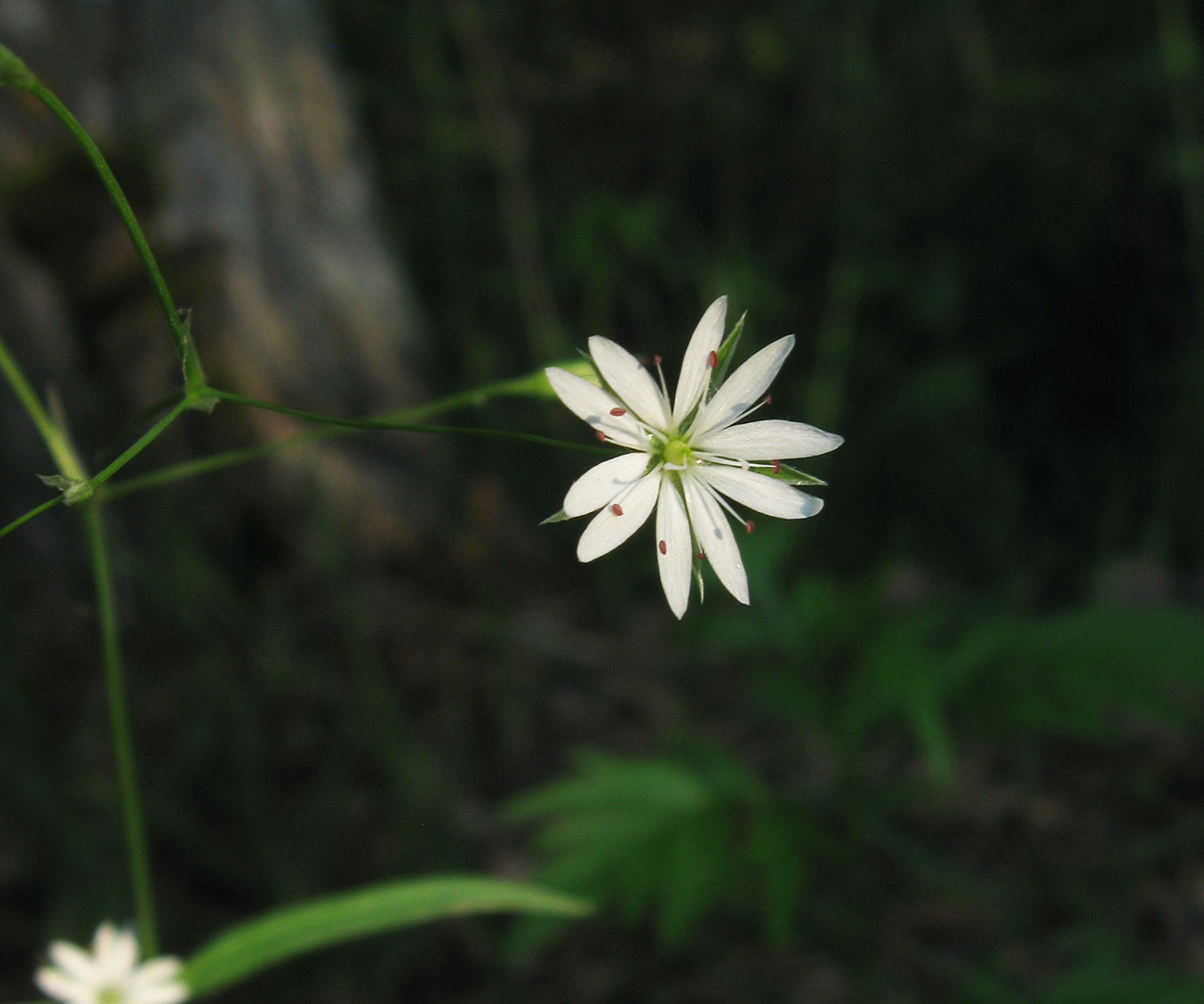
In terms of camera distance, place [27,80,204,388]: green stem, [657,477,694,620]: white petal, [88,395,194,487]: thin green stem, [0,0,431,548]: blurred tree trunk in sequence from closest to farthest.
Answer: [27,80,204,388]: green stem < [88,395,194,487]: thin green stem < [657,477,694,620]: white petal < [0,0,431,548]: blurred tree trunk

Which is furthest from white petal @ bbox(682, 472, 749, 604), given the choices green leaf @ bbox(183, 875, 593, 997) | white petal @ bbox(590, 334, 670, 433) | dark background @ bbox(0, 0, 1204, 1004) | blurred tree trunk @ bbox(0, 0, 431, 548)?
blurred tree trunk @ bbox(0, 0, 431, 548)

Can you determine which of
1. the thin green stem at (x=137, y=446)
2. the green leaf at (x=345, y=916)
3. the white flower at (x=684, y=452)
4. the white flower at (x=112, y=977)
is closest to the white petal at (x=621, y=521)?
the white flower at (x=684, y=452)

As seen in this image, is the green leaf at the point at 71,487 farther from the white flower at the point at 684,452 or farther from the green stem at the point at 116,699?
the white flower at the point at 684,452

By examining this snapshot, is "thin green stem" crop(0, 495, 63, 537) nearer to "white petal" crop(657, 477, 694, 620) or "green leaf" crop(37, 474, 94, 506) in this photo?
"green leaf" crop(37, 474, 94, 506)

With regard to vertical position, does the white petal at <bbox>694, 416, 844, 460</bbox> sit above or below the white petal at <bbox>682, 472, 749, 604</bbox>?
above

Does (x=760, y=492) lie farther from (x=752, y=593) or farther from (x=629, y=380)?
(x=752, y=593)

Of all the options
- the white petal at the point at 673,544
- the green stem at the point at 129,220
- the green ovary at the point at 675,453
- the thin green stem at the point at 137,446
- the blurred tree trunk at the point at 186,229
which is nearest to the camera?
the green stem at the point at 129,220
